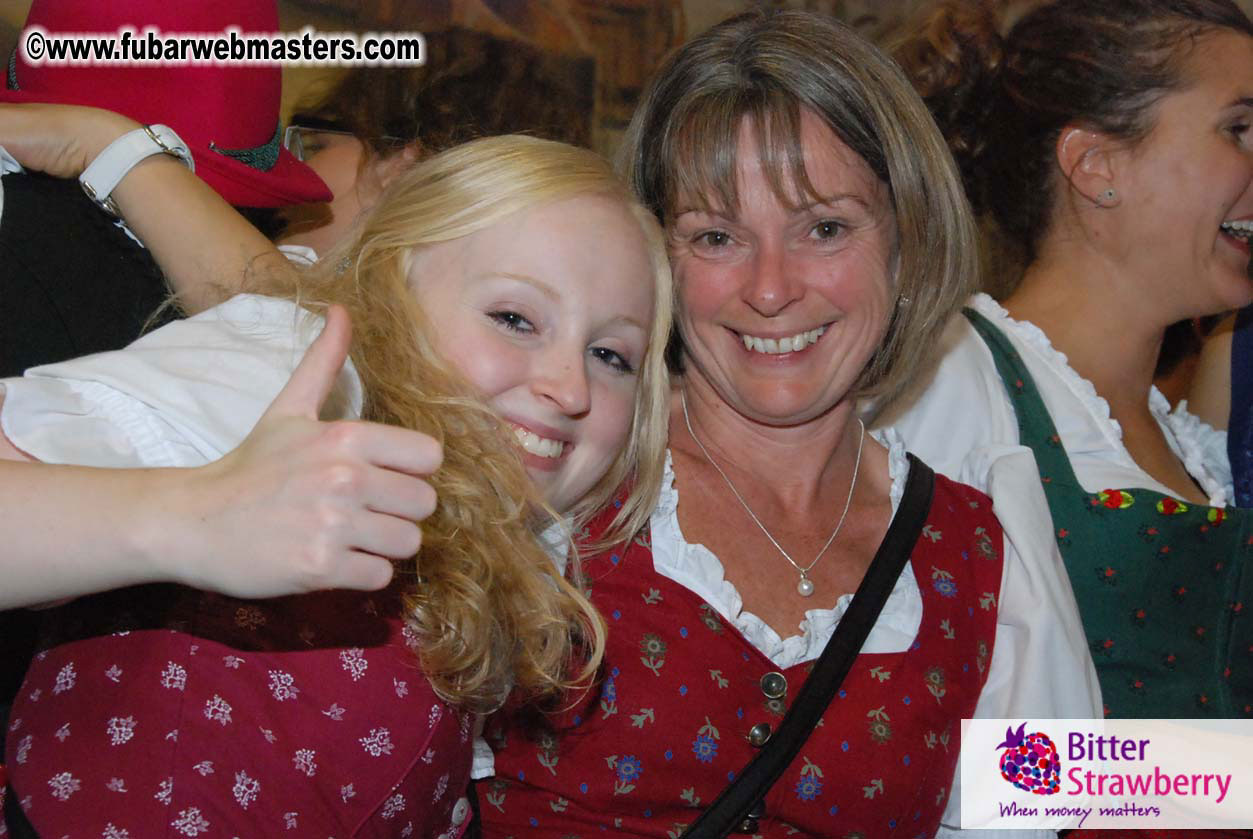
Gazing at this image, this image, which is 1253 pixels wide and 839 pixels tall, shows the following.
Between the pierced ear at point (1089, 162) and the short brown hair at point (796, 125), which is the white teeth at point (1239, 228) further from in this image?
the short brown hair at point (796, 125)

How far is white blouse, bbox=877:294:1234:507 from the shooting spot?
7.06 feet

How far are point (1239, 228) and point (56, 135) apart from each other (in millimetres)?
2169

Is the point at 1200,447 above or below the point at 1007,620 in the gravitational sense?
above

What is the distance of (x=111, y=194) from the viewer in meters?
1.56

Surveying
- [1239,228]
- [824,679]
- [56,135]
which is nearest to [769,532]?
[824,679]

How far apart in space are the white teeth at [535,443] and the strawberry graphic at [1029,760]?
0.88 metres

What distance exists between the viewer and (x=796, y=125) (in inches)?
67.9

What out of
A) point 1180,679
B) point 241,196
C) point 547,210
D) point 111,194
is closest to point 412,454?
point 547,210

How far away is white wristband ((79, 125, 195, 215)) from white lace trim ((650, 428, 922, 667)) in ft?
2.81

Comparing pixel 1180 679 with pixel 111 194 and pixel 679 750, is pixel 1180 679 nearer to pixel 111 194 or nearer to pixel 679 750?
pixel 679 750

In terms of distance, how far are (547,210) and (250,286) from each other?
365 millimetres

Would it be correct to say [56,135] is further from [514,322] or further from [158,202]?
[514,322]

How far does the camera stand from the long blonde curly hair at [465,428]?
4.15ft

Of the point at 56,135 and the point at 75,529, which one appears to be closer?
the point at 75,529
